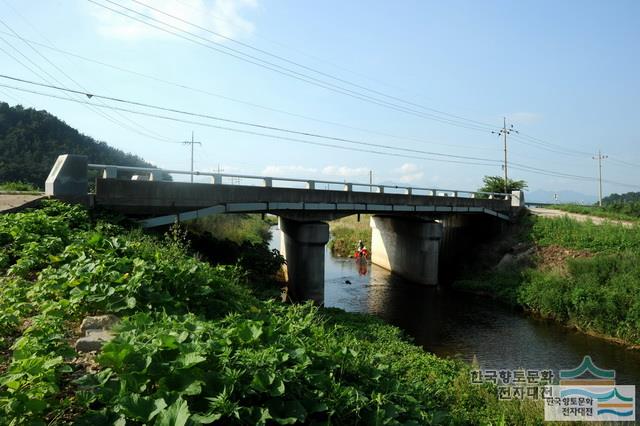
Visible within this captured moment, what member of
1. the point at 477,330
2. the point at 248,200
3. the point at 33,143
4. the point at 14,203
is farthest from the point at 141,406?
the point at 33,143

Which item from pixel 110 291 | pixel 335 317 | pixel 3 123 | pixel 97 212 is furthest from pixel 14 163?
pixel 110 291

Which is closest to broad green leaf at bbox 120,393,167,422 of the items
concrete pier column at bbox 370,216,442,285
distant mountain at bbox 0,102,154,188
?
concrete pier column at bbox 370,216,442,285

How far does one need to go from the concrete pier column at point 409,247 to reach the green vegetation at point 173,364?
21.9m

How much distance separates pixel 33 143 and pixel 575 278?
51174mm

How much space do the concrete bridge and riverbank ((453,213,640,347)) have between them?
352cm

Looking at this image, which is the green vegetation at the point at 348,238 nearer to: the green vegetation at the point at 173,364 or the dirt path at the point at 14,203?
the dirt path at the point at 14,203

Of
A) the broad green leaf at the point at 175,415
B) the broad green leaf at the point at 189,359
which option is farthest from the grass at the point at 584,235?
the broad green leaf at the point at 175,415

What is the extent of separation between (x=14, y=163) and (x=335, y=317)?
41.2 meters

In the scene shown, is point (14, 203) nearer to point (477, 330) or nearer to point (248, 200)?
point (248, 200)

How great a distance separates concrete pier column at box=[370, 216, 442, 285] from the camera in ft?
97.0

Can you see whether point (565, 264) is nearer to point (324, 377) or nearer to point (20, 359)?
point (324, 377)

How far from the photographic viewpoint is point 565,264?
82.3ft

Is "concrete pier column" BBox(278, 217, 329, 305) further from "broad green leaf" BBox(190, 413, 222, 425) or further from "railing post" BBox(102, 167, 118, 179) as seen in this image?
"broad green leaf" BBox(190, 413, 222, 425)

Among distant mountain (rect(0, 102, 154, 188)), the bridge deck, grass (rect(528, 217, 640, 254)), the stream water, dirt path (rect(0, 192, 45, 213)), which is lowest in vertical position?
the stream water
